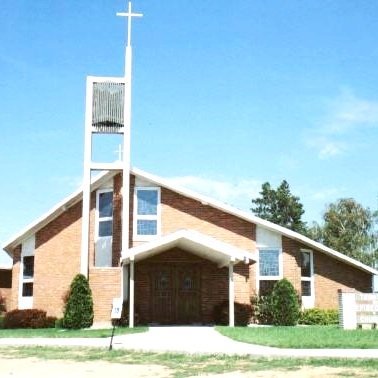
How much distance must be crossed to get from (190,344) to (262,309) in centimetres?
948

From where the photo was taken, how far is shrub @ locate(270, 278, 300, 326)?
22.9m

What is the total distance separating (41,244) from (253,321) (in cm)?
943

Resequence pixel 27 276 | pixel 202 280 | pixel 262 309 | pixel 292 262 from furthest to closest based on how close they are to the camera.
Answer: pixel 27 276, pixel 292 262, pixel 202 280, pixel 262 309

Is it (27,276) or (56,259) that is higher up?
(56,259)

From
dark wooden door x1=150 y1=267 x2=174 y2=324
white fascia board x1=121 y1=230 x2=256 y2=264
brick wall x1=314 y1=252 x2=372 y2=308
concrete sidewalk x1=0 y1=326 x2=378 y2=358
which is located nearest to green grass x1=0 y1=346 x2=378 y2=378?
concrete sidewalk x1=0 y1=326 x2=378 y2=358

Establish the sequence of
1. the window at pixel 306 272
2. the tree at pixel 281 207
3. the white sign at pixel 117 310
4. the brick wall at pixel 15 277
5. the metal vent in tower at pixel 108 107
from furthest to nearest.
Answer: the tree at pixel 281 207
the brick wall at pixel 15 277
the window at pixel 306 272
the metal vent in tower at pixel 108 107
the white sign at pixel 117 310

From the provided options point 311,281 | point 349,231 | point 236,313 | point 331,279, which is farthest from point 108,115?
point 349,231

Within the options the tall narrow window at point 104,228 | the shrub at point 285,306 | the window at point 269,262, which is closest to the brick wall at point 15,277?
the tall narrow window at point 104,228

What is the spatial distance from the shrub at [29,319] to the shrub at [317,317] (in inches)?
390

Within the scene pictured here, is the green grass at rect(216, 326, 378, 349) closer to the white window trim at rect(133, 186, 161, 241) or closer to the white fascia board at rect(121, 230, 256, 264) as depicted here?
the white fascia board at rect(121, 230, 256, 264)

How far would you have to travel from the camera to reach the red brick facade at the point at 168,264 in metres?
24.2

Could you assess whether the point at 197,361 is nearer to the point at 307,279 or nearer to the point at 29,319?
the point at 29,319

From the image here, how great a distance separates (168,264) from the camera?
24391mm

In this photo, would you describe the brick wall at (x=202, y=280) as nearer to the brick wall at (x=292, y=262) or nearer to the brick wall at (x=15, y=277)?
the brick wall at (x=292, y=262)
